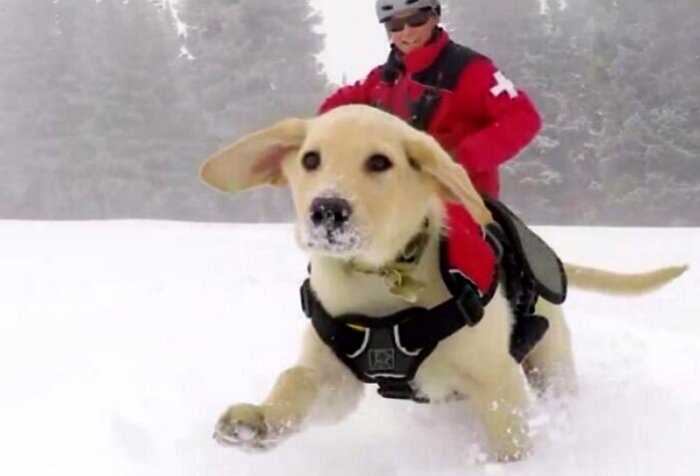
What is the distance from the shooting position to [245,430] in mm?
2861

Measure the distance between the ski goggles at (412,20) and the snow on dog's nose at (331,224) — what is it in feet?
6.75

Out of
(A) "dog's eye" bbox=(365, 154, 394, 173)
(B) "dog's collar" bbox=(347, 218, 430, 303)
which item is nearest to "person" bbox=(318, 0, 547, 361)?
(B) "dog's collar" bbox=(347, 218, 430, 303)

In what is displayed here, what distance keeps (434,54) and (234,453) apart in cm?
223

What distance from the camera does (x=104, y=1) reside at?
40.4 metres

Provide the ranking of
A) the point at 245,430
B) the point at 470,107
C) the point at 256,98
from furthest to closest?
the point at 256,98, the point at 470,107, the point at 245,430

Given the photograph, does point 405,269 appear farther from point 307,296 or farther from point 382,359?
point 307,296

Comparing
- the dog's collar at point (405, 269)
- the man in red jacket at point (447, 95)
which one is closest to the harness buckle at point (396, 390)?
the dog's collar at point (405, 269)

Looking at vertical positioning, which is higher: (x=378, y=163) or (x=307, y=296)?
(x=378, y=163)

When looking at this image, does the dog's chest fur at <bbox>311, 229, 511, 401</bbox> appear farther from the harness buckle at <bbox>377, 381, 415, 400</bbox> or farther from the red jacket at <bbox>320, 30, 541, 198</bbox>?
the red jacket at <bbox>320, 30, 541, 198</bbox>

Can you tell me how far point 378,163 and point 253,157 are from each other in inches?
21.0

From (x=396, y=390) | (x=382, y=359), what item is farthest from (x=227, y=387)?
(x=382, y=359)

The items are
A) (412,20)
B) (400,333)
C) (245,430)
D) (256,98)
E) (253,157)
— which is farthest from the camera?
(256,98)

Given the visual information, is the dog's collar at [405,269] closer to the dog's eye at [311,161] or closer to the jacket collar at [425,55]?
the dog's eye at [311,161]

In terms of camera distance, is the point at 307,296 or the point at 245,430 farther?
the point at 307,296
